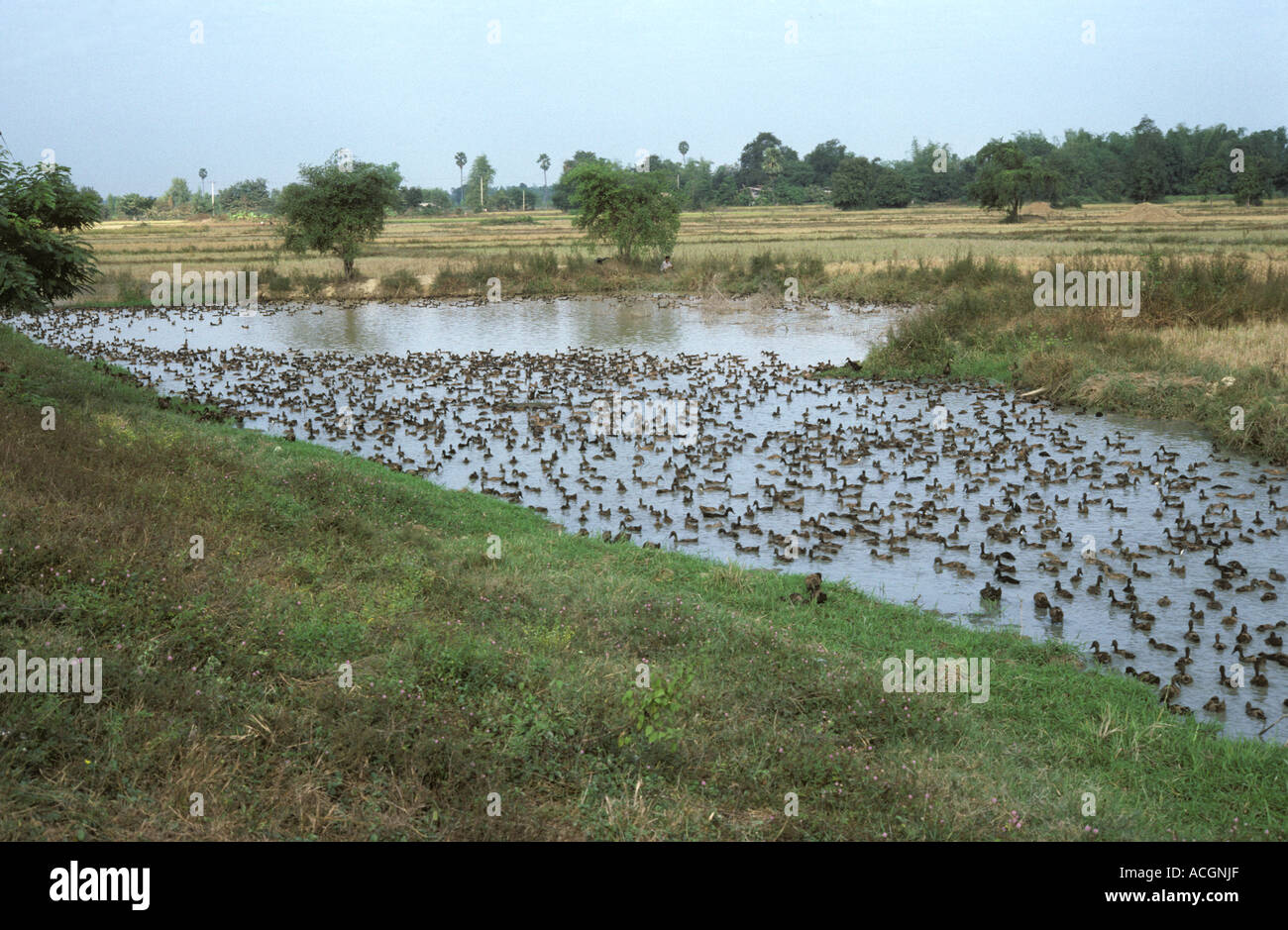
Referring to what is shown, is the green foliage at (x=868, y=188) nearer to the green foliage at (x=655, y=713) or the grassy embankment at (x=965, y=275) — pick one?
the grassy embankment at (x=965, y=275)

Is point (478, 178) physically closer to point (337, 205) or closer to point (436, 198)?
point (436, 198)

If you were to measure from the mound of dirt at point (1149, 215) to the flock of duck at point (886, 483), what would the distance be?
4790cm

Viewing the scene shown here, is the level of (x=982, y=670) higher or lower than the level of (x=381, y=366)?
lower

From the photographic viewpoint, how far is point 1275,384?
609 inches

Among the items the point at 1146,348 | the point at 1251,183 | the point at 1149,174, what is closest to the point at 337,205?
the point at 1146,348

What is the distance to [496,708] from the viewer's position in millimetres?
5574

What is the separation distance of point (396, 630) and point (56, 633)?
2.03 m

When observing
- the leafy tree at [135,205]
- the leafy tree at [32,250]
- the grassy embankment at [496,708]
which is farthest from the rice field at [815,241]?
the leafy tree at [135,205]

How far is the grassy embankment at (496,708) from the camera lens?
459cm

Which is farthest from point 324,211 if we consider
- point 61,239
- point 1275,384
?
point 1275,384

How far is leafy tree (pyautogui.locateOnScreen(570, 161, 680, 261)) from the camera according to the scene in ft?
146

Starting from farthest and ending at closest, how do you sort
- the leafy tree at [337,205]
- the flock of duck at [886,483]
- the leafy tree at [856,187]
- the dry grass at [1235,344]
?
the leafy tree at [856,187], the leafy tree at [337,205], the dry grass at [1235,344], the flock of duck at [886,483]

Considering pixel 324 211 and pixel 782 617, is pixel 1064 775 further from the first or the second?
pixel 324 211

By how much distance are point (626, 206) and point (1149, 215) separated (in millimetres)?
39367
